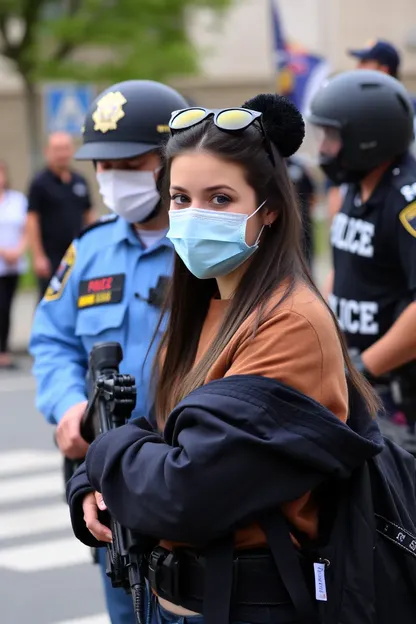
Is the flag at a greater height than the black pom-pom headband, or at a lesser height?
lesser

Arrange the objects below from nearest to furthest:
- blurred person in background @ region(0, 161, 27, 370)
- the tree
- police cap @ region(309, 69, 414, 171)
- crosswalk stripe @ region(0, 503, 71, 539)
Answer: police cap @ region(309, 69, 414, 171) < crosswalk stripe @ region(0, 503, 71, 539) < blurred person in background @ region(0, 161, 27, 370) < the tree

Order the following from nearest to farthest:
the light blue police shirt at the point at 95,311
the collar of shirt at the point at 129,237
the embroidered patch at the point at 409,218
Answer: the light blue police shirt at the point at 95,311 → the collar of shirt at the point at 129,237 → the embroidered patch at the point at 409,218

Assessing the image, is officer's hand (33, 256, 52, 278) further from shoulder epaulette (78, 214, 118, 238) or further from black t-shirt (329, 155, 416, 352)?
shoulder epaulette (78, 214, 118, 238)

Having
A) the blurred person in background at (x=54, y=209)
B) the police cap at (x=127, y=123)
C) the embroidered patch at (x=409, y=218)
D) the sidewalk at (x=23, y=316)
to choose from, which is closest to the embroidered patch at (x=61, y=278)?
the police cap at (x=127, y=123)

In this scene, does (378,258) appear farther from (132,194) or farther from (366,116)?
(132,194)

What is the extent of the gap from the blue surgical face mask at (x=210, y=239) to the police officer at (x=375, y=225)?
1533mm

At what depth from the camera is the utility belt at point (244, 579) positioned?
7.13 feet

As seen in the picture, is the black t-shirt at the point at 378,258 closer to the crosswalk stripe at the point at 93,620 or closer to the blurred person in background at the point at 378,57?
the crosswalk stripe at the point at 93,620

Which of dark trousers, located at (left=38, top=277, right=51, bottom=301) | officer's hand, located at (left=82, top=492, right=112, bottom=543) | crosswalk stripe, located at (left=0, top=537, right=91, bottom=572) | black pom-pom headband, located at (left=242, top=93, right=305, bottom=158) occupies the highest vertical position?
black pom-pom headband, located at (left=242, top=93, right=305, bottom=158)

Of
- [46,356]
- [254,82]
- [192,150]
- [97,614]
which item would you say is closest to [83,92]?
[97,614]

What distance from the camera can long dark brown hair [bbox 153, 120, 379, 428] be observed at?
7.53 ft

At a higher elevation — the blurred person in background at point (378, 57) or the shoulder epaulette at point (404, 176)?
the shoulder epaulette at point (404, 176)

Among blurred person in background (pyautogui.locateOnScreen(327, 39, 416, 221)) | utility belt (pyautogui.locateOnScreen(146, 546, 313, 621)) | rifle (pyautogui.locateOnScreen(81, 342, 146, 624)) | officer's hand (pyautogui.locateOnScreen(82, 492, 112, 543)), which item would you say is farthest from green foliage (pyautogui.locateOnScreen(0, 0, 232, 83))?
utility belt (pyautogui.locateOnScreen(146, 546, 313, 621))

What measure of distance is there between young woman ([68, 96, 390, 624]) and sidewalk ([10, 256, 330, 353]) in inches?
434
